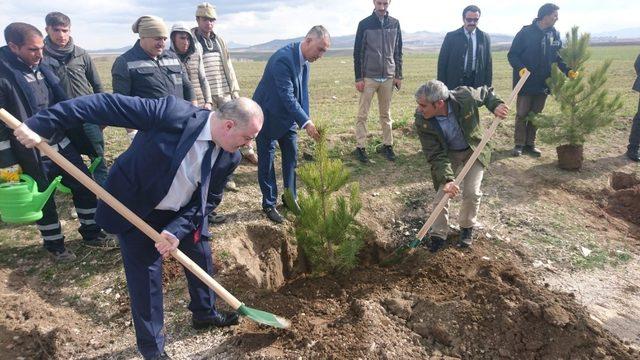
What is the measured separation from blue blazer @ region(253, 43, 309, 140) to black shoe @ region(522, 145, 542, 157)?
173 inches

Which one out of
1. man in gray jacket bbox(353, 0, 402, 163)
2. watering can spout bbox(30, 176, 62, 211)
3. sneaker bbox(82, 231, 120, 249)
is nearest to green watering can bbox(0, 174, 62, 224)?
watering can spout bbox(30, 176, 62, 211)

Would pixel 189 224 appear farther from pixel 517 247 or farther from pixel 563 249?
pixel 563 249

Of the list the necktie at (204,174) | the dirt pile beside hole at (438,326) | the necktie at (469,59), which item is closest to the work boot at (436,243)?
the dirt pile beside hole at (438,326)

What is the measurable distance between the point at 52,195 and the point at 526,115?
6559mm

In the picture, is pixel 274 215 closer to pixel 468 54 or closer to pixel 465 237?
pixel 465 237

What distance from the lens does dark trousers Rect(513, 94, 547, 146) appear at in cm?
675

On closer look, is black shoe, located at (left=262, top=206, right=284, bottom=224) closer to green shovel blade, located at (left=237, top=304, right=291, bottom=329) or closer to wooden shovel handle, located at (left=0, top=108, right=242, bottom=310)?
green shovel blade, located at (left=237, top=304, right=291, bottom=329)

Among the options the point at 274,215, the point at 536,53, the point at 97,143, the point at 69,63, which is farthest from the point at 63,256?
the point at 536,53

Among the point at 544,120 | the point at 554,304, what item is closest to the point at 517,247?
the point at 554,304

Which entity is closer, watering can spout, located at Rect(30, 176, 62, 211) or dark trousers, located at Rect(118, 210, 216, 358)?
dark trousers, located at Rect(118, 210, 216, 358)

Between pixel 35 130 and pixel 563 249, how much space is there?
198 inches

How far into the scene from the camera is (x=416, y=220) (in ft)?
17.8

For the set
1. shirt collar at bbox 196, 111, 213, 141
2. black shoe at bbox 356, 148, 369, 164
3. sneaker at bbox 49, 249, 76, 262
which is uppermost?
shirt collar at bbox 196, 111, 213, 141

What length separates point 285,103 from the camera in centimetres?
437
